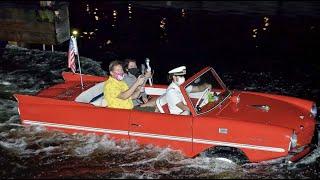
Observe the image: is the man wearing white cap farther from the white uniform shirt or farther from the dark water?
the dark water

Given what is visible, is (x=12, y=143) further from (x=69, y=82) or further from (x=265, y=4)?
(x=265, y=4)

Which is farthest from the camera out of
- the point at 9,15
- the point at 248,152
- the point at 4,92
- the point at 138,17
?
the point at 138,17

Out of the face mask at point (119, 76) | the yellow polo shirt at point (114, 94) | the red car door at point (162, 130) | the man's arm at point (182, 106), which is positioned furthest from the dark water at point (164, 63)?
the face mask at point (119, 76)

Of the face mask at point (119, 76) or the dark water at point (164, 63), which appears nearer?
the dark water at point (164, 63)

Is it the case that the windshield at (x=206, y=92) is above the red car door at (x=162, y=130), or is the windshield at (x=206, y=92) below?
above

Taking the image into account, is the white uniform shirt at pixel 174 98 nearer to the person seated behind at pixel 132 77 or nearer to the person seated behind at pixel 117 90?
the person seated behind at pixel 117 90

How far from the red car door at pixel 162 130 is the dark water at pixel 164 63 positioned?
0.22m

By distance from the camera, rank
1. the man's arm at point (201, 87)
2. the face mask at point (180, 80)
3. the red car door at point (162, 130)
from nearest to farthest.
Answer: the red car door at point (162, 130) → the face mask at point (180, 80) → the man's arm at point (201, 87)

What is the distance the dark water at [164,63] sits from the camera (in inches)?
287

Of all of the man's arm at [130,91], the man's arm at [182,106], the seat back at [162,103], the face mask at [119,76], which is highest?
the face mask at [119,76]

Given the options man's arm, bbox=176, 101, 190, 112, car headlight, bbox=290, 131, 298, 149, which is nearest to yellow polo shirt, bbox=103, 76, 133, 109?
man's arm, bbox=176, 101, 190, 112

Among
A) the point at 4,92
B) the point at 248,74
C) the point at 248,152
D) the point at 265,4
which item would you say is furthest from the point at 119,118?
the point at 265,4

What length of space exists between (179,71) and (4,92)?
23.0 ft

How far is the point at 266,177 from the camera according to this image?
679 centimetres
